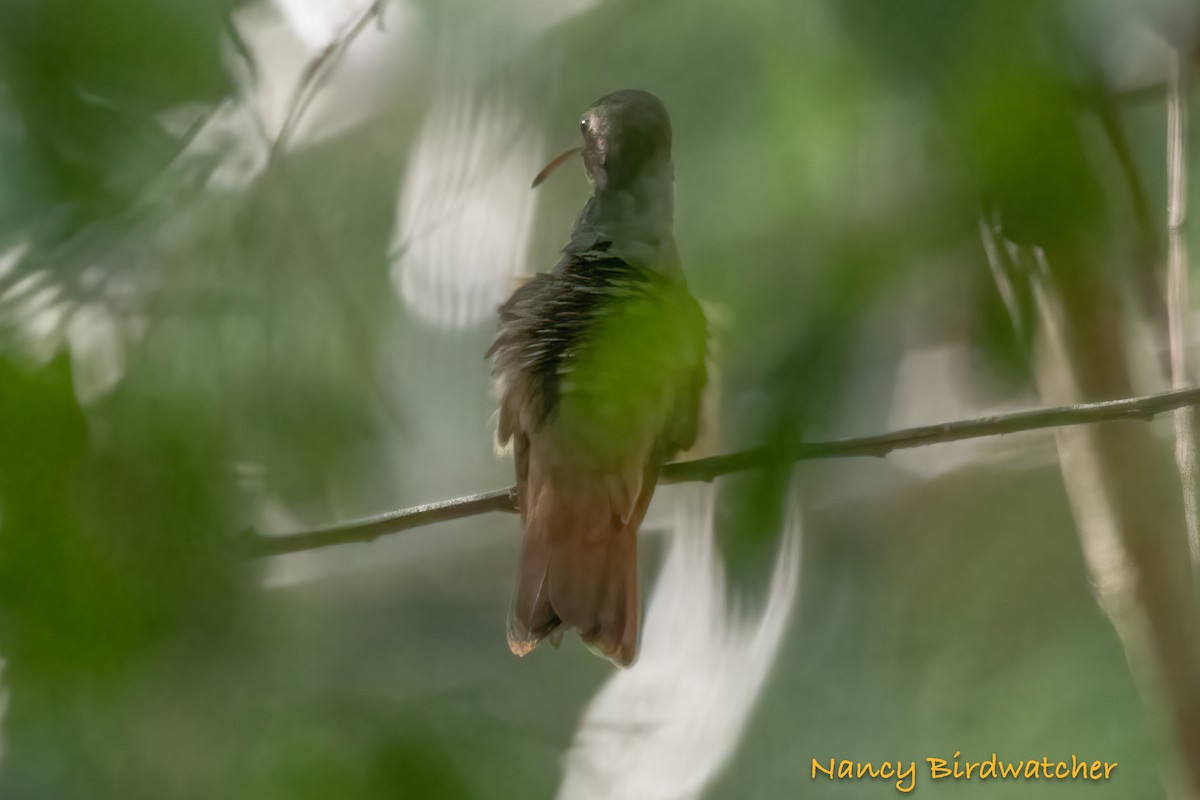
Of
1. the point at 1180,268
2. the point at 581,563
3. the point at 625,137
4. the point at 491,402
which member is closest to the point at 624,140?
the point at 625,137

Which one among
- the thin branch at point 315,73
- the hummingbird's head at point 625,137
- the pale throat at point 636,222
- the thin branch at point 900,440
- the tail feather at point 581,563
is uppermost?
the thin branch at point 315,73

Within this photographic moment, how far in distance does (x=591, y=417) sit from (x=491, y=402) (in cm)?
74

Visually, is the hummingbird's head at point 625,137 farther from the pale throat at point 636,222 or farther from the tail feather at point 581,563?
the tail feather at point 581,563

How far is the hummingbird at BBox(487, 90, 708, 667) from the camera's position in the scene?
57.6 inches

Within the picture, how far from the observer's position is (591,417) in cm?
128

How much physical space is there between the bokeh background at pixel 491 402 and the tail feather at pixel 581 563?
0.08m

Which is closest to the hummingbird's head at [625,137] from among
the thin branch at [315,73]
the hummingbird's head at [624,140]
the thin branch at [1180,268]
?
the hummingbird's head at [624,140]

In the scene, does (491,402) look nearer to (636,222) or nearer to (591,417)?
(636,222)

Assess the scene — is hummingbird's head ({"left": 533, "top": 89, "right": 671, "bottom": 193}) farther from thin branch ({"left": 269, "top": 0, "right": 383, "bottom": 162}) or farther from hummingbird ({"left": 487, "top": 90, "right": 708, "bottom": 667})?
thin branch ({"left": 269, "top": 0, "right": 383, "bottom": 162})

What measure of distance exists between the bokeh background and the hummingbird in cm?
8

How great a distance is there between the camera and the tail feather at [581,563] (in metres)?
1.46

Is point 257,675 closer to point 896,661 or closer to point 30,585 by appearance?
point 30,585

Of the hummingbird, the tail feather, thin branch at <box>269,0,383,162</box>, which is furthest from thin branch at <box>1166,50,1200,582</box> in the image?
thin branch at <box>269,0,383,162</box>

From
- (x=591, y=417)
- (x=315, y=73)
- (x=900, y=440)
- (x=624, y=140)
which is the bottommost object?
(x=900, y=440)
